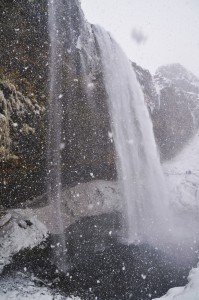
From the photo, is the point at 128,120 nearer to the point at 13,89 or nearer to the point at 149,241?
the point at 149,241

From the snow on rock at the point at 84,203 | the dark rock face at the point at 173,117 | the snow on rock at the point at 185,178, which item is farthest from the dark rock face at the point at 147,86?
the snow on rock at the point at 84,203

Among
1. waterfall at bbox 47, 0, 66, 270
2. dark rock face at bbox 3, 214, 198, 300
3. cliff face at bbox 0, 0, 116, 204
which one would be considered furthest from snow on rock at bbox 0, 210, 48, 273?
cliff face at bbox 0, 0, 116, 204

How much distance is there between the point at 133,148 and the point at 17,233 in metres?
6.60

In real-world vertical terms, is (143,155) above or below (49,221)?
above

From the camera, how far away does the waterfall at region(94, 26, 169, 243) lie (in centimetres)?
1026

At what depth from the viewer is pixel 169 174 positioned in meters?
14.4

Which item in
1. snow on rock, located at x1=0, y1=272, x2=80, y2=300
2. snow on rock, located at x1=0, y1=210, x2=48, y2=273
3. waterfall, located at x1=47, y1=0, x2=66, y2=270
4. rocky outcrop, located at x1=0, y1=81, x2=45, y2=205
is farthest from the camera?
waterfall, located at x1=47, y1=0, x2=66, y2=270

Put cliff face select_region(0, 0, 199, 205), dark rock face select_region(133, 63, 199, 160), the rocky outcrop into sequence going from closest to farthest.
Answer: the rocky outcrop → cliff face select_region(0, 0, 199, 205) → dark rock face select_region(133, 63, 199, 160)

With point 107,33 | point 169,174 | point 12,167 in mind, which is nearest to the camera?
point 12,167

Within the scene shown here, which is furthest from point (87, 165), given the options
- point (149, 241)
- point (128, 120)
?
point (149, 241)

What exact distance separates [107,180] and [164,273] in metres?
5.72

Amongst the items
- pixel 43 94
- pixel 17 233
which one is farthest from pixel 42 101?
pixel 17 233

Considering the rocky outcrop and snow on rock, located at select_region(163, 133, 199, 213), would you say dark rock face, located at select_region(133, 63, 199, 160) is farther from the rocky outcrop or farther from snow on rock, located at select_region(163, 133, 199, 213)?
the rocky outcrop

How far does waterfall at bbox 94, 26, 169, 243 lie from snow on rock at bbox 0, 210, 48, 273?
11.2 ft
